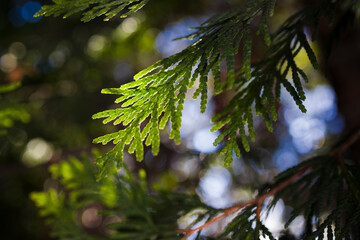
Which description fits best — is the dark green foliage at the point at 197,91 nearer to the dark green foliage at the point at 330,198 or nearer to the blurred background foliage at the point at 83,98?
the dark green foliage at the point at 330,198

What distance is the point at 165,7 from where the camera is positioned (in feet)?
14.8

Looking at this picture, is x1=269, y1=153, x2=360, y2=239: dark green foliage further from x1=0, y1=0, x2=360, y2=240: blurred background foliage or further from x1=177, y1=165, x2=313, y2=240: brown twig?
x1=0, y1=0, x2=360, y2=240: blurred background foliage

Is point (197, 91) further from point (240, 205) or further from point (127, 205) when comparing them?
point (127, 205)

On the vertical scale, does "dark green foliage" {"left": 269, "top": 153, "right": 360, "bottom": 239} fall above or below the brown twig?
below

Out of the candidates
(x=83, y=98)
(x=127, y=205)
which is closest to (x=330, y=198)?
(x=127, y=205)

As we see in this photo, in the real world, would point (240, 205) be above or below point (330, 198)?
above

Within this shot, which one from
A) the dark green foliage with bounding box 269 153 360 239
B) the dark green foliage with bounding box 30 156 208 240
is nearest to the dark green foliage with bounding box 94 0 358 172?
the dark green foliage with bounding box 269 153 360 239

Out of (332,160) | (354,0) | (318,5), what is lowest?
(332,160)

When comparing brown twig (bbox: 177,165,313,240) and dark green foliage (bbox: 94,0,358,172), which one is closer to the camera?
dark green foliage (bbox: 94,0,358,172)

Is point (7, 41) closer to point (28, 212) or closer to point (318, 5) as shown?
point (28, 212)

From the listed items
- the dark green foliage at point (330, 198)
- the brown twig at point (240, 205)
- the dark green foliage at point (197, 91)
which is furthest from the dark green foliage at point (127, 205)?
the dark green foliage at point (197, 91)

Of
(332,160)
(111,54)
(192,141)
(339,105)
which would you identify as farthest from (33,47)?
(332,160)

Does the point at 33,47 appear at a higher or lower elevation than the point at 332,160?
higher

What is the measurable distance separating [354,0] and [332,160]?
2.73 ft
